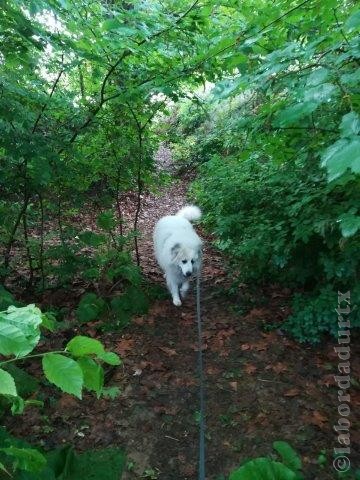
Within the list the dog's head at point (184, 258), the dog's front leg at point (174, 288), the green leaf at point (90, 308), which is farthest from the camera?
the dog's front leg at point (174, 288)

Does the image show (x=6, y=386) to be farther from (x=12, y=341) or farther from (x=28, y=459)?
(x=28, y=459)

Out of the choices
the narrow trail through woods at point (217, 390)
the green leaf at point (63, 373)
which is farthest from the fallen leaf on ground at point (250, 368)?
the green leaf at point (63, 373)

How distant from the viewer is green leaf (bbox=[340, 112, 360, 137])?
105cm

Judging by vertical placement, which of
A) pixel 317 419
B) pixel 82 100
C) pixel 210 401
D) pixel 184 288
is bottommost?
pixel 317 419

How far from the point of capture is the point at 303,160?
3.40 metres

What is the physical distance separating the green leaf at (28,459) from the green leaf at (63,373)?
296 mm

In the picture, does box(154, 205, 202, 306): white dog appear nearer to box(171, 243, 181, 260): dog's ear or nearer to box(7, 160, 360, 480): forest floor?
box(171, 243, 181, 260): dog's ear

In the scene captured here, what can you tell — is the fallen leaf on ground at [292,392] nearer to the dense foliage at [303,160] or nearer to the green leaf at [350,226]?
the dense foliage at [303,160]

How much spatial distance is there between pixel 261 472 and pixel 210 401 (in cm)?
208

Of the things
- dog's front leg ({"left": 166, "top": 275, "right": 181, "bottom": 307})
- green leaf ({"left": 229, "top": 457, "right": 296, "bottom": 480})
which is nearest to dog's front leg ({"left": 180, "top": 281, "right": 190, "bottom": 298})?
dog's front leg ({"left": 166, "top": 275, "right": 181, "bottom": 307})

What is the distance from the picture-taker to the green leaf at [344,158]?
0.94 meters

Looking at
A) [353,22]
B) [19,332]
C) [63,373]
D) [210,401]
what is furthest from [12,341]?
[210,401]

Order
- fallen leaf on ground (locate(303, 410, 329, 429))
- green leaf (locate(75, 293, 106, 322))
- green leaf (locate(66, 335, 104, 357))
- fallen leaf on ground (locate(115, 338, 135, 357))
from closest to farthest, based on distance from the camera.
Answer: green leaf (locate(66, 335, 104, 357)) < fallen leaf on ground (locate(303, 410, 329, 429)) < fallen leaf on ground (locate(115, 338, 135, 357)) < green leaf (locate(75, 293, 106, 322))

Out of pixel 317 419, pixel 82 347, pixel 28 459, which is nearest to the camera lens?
pixel 82 347
